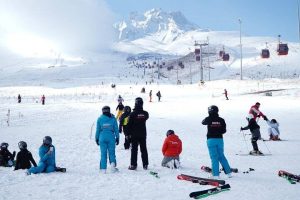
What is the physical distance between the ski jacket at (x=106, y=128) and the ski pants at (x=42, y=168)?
160 centimetres

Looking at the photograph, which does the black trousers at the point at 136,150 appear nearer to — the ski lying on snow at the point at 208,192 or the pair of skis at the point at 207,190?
the pair of skis at the point at 207,190

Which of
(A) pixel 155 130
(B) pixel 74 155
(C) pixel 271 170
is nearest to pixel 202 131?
(A) pixel 155 130

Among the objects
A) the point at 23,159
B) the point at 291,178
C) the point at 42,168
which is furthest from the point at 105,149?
the point at 291,178

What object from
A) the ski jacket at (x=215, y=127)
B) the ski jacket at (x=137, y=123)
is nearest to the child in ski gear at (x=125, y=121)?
the ski jacket at (x=137, y=123)

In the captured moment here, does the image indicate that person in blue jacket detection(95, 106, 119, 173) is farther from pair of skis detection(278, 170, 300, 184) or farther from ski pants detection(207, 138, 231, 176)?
pair of skis detection(278, 170, 300, 184)

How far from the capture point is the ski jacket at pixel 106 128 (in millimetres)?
12227

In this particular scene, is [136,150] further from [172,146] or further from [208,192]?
[208,192]

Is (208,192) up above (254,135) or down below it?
below

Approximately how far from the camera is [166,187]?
390 inches

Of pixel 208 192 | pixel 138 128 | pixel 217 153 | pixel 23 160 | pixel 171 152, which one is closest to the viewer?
pixel 208 192

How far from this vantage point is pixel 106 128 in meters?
12.2

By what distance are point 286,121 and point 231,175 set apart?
73.6ft

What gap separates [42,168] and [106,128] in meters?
2.15

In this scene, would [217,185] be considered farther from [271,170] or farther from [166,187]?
[271,170]
